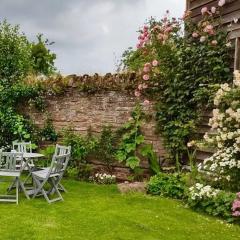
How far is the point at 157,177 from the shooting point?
31.9 feet

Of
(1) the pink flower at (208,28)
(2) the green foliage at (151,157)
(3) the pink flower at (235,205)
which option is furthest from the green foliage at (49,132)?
(3) the pink flower at (235,205)

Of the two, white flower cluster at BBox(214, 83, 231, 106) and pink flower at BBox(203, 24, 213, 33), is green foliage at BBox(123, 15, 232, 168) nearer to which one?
pink flower at BBox(203, 24, 213, 33)

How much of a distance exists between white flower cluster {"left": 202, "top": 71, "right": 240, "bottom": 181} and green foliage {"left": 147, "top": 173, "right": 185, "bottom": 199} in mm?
807

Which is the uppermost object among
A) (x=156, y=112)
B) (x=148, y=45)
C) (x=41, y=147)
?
(x=148, y=45)

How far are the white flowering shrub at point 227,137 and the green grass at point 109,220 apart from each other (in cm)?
97

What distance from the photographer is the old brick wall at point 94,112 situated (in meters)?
11.3

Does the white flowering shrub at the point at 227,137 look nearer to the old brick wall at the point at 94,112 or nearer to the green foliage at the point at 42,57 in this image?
the old brick wall at the point at 94,112

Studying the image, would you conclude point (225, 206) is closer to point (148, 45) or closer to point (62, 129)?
point (148, 45)

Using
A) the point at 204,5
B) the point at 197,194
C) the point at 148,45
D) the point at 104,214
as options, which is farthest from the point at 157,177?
the point at 204,5

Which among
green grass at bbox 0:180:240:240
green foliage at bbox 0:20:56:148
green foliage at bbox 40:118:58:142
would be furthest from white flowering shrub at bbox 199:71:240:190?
Result: green foliage at bbox 0:20:56:148

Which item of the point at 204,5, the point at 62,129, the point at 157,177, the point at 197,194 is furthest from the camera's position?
the point at 62,129

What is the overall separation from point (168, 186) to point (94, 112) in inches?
136

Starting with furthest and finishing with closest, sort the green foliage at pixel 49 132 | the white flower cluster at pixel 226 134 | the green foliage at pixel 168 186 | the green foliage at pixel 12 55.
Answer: the green foliage at pixel 12 55 < the green foliage at pixel 49 132 < the green foliage at pixel 168 186 < the white flower cluster at pixel 226 134

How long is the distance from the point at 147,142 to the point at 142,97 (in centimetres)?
109
